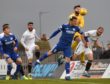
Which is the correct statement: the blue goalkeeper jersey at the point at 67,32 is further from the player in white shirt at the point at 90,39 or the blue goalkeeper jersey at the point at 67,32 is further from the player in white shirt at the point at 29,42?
the player in white shirt at the point at 29,42

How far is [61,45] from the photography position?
1978cm

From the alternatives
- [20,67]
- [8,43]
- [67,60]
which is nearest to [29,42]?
[20,67]

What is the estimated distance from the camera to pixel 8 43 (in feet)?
71.5

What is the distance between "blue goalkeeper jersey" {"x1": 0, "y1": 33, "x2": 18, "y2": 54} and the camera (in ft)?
71.3

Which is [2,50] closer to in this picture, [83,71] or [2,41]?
[2,41]

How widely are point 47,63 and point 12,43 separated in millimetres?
5803

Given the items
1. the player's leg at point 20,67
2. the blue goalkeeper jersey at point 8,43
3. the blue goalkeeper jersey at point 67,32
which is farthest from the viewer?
the player's leg at point 20,67

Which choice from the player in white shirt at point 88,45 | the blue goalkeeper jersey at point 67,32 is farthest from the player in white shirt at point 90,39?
the blue goalkeeper jersey at point 67,32

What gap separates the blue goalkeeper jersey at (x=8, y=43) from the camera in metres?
21.7

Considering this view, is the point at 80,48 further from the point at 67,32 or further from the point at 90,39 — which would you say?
the point at 67,32

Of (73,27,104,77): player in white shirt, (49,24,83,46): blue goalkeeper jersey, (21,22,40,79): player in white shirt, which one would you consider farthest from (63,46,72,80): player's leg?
(21,22,40,79): player in white shirt

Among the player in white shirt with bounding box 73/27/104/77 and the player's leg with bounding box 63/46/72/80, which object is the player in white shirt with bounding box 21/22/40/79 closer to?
the player in white shirt with bounding box 73/27/104/77

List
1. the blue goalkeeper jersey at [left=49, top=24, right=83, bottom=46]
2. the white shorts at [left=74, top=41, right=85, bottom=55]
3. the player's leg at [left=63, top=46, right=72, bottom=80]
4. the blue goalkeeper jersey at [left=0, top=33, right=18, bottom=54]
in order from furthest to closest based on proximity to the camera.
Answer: the white shorts at [left=74, top=41, right=85, bottom=55]
the blue goalkeeper jersey at [left=0, top=33, right=18, bottom=54]
the blue goalkeeper jersey at [left=49, top=24, right=83, bottom=46]
the player's leg at [left=63, top=46, right=72, bottom=80]

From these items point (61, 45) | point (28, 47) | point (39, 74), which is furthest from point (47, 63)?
point (61, 45)
